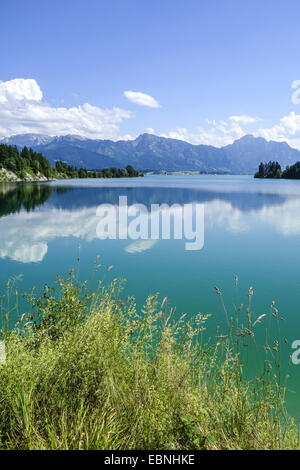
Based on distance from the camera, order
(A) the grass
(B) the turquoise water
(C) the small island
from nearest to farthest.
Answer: (A) the grass → (B) the turquoise water → (C) the small island

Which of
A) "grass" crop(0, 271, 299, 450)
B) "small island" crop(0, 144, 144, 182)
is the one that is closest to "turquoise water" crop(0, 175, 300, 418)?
"grass" crop(0, 271, 299, 450)

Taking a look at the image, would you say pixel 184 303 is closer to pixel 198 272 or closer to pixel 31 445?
pixel 198 272

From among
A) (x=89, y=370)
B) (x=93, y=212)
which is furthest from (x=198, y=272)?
(x=93, y=212)

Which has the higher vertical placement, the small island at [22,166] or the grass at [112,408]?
the small island at [22,166]

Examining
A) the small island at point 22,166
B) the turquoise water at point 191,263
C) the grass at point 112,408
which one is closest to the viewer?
the grass at point 112,408

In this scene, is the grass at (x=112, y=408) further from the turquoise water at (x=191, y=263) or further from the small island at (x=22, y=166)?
the small island at (x=22, y=166)

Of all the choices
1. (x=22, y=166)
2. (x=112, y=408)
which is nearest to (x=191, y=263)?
(x=112, y=408)

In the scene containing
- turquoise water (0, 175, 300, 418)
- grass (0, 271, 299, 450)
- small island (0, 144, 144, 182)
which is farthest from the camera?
small island (0, 144, 144, 182)

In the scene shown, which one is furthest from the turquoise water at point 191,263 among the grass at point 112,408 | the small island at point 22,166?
the small island at point 22,166

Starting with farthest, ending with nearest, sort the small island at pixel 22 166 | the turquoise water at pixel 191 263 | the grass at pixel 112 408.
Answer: the small island at pixel 22 166 → the turquoise water at pixel 191 263 → the grass at pixel 112 408

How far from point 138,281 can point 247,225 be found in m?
21.7

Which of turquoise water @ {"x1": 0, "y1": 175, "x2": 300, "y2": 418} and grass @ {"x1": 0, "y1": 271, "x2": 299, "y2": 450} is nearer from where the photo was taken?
grass @ {"x1": 0, "y1": 271, "x2": 299, "y2": 450}

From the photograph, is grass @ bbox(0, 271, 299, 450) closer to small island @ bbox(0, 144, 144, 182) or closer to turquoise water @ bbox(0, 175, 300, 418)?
turquoise water @ bbox(0, 175, 300, 418)
